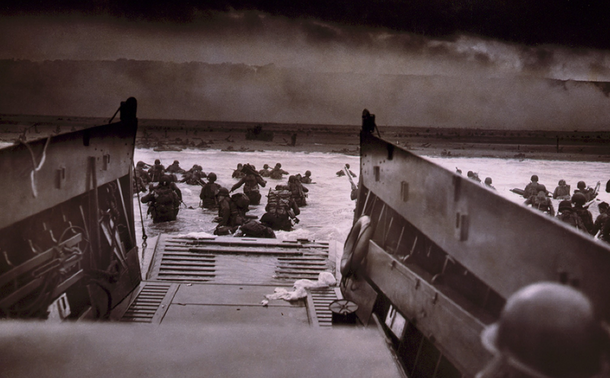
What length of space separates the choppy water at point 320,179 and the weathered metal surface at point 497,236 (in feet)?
6.77

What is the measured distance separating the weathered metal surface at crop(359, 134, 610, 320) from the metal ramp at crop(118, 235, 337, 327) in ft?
6.04

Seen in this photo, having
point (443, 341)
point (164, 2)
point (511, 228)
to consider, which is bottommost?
point (443, 341)

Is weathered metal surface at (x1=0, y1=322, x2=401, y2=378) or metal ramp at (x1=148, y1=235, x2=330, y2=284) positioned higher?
weathered metal surface at (x1=0, y1=322, x2=401, y2=378)

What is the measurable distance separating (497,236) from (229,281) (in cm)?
373

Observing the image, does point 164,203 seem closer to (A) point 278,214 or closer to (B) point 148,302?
(A) point 278,214

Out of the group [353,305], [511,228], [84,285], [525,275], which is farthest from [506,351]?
[84,285]

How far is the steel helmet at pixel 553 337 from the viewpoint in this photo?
1.03m

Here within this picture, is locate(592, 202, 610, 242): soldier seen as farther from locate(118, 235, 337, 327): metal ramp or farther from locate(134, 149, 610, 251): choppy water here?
locate(118, 235, 337, 327): metal ramp

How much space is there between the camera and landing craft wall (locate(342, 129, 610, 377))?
5.18 ft

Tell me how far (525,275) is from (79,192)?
3054 millimetres

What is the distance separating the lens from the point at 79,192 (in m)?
3.46

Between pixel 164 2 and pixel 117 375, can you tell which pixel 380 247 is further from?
pixel 164 2

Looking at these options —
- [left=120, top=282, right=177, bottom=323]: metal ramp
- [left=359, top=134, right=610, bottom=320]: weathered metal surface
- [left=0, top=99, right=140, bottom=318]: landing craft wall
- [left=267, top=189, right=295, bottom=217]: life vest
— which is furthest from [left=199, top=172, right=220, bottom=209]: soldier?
[left=359, top=134, right=610, bottom=320]: weathered metal surface

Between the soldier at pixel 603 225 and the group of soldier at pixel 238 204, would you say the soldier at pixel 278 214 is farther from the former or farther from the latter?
the soldier at pixel 603 225
